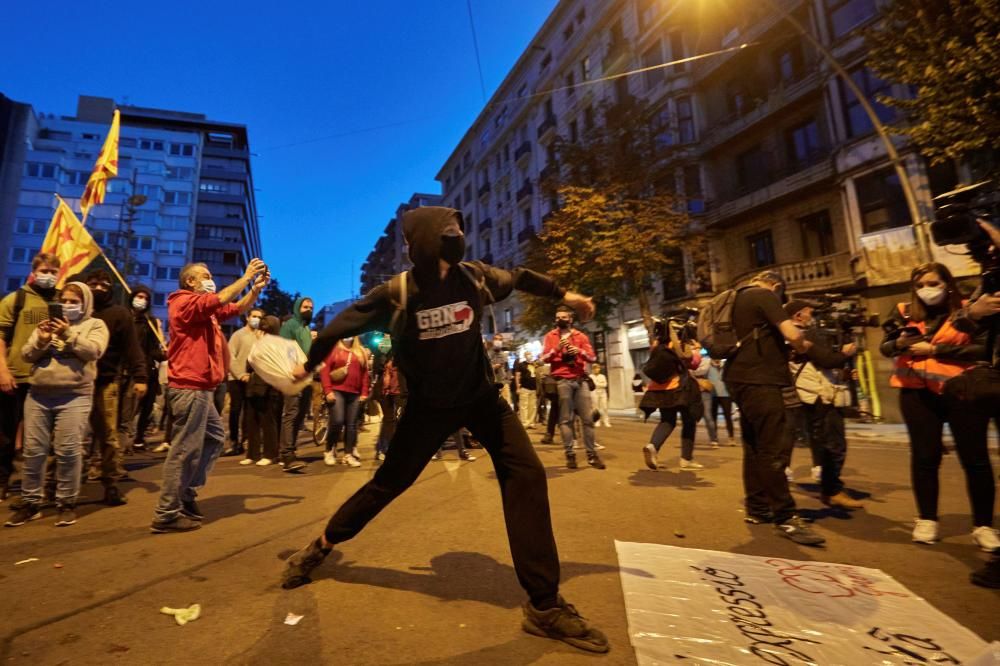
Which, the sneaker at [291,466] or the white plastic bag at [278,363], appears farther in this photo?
the sneaker at [291,466]

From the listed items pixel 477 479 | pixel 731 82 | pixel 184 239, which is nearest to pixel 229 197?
pixel 184 239

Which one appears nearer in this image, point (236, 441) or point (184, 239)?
point (236, 441)

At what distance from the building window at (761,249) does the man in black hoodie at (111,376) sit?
20561mm

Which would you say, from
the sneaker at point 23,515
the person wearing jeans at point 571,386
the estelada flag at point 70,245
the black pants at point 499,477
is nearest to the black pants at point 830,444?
the person wearing jeans at point 571,386

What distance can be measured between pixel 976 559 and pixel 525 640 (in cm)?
296

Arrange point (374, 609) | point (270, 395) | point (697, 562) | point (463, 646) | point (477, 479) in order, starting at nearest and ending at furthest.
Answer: point (463, 646) < point (374, 609) < point (697, 562) < point (477, 479) < point (270, 395)

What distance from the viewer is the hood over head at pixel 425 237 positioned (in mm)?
2424

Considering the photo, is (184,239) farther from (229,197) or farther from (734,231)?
(734,231)

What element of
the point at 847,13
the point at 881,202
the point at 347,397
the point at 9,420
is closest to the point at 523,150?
the point at 847,13

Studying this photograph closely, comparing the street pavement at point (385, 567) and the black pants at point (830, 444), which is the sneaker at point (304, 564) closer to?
the street pavement at point (385, 567)

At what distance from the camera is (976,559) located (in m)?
3.11

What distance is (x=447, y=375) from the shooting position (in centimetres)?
242

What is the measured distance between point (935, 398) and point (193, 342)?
5.35 meters

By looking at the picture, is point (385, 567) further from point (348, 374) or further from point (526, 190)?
point (526, 190)
